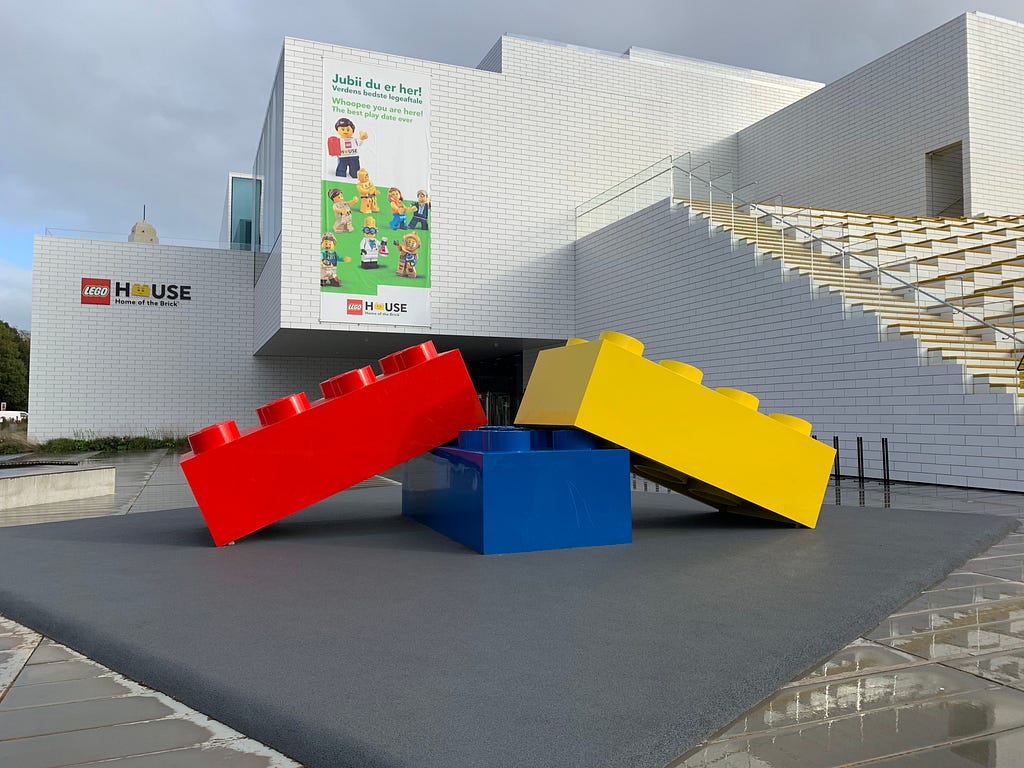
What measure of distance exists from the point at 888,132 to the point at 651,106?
6.41 metres

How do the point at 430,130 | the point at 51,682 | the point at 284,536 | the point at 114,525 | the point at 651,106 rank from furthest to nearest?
the point at 651,106, the point at 430,130, the point at 114,525, the point at 284,536, the point at 51,682

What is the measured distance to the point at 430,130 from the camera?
754 inches

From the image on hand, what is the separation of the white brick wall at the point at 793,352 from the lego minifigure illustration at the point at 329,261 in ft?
21.2

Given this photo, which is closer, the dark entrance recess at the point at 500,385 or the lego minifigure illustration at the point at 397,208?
the lego minifigure illustration at the point at 397,208

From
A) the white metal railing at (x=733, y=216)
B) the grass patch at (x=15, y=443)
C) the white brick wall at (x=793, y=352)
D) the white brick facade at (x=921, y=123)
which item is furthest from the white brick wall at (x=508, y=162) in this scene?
the grass patch at (x=15, y=443)

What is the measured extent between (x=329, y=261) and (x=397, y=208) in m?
2.13

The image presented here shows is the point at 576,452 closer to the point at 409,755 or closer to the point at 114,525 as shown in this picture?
the point at 409,755

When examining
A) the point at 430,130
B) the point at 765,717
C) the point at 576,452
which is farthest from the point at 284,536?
the point at 430,130

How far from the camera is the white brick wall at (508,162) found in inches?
706

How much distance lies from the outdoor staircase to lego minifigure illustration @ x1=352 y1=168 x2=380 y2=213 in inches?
294

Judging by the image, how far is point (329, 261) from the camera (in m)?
18.0

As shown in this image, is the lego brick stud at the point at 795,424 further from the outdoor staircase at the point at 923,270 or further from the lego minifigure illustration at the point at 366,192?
the lego minifigure illustration at the point at 366,192

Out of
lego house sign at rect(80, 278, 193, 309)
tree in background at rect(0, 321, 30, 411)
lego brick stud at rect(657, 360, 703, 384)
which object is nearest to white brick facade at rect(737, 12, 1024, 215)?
lego brick stud at rect(657, 360, 703, 384)

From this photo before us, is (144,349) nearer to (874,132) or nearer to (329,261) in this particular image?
(329,261)
